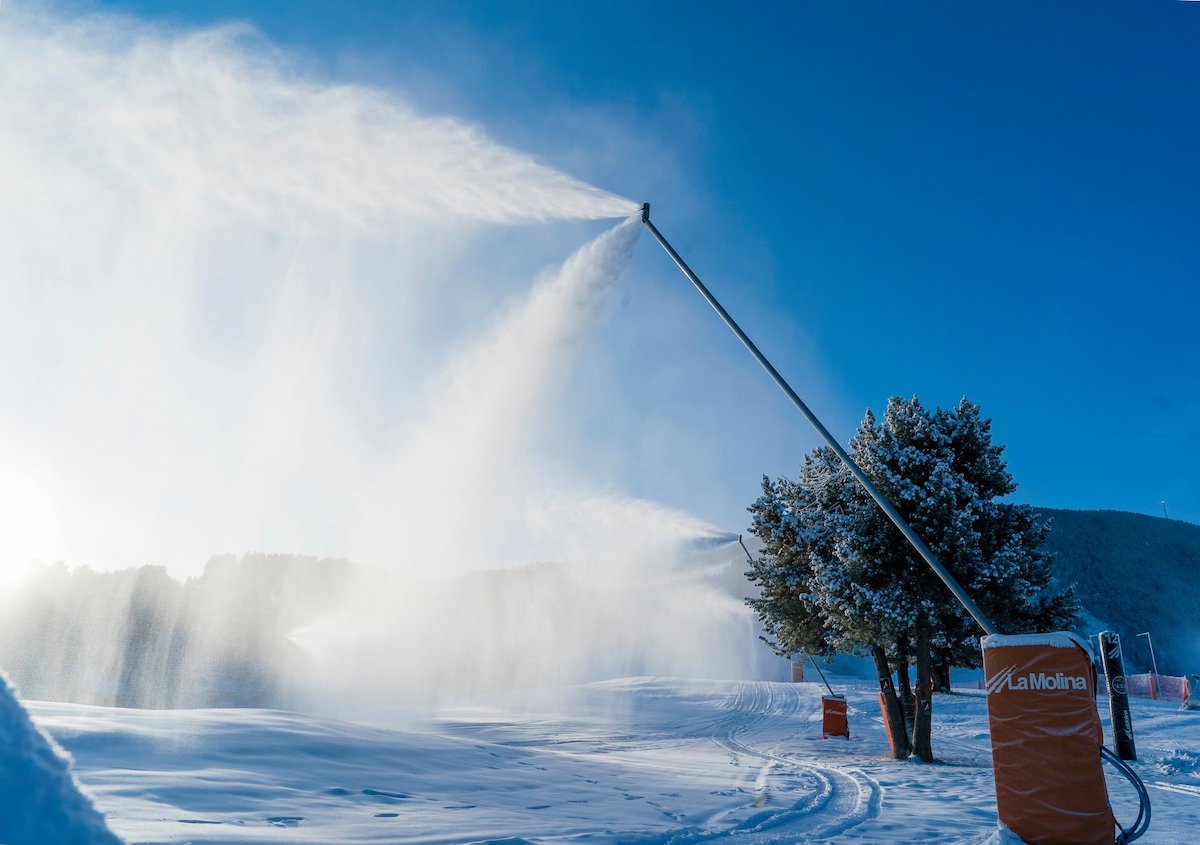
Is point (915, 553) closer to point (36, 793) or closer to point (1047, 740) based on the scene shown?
point (1047, 740)

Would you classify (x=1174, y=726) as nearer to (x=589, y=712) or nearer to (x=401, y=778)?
(x=589, y=712)

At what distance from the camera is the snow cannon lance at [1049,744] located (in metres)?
7.16

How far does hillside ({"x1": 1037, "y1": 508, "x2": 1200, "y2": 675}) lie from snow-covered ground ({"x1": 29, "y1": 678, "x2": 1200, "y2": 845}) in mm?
102919

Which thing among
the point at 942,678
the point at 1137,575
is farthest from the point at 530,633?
the point at 1137,575

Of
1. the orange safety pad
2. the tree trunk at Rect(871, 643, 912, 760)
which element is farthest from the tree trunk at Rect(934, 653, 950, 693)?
the tree trunk at Rect(871, 643, 912, 760)

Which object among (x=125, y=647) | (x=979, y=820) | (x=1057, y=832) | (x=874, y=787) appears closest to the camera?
(x=1057, y=832)

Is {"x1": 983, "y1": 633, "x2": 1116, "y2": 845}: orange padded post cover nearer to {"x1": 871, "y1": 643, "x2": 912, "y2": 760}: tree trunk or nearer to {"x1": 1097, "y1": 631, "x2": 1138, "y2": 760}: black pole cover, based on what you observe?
{"x1": 871, "y1": 643, "x2": 912, "y2": 760}: tree trunk

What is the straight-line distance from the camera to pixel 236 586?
8000 cm

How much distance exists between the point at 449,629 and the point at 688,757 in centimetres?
6745

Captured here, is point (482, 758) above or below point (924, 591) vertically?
below

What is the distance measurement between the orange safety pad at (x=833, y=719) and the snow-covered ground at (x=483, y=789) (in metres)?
6.09

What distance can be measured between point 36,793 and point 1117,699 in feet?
78.5

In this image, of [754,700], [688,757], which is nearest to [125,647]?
[754,700]

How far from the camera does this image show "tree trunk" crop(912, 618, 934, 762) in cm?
1814
